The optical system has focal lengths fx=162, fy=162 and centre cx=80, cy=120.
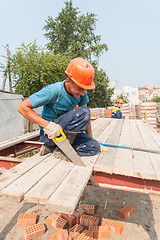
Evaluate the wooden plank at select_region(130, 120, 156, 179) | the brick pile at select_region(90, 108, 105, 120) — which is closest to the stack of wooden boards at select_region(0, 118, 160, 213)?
the wooden plank at select_region(130, 120, 156, 179)

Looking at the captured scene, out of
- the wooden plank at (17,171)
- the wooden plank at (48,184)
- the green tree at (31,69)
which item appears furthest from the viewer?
the green tree at (31,69)

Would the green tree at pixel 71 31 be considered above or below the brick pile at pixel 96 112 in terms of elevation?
above

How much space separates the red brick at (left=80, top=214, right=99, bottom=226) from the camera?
112 inches

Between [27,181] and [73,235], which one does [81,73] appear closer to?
[27,181]

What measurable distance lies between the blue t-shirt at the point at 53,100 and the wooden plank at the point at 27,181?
0.67 metres

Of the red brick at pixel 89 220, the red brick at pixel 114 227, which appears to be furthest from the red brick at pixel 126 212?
the red brick at pixel 89 220

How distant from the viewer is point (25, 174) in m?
1.80

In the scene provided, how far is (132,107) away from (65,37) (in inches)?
699

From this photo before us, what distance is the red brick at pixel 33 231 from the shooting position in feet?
8.29

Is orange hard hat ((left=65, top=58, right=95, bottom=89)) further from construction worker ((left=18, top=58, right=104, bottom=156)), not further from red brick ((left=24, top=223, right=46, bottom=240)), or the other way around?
red brick ((left=24, top=223, right=46, bottom=240))

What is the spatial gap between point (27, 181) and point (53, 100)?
1.05 m

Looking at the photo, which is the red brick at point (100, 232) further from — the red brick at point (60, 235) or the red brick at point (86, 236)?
the red brick at point (60, 235)

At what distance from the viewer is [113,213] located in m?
3.27

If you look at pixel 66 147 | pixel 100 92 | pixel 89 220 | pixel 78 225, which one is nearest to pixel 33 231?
pixel 78 225
